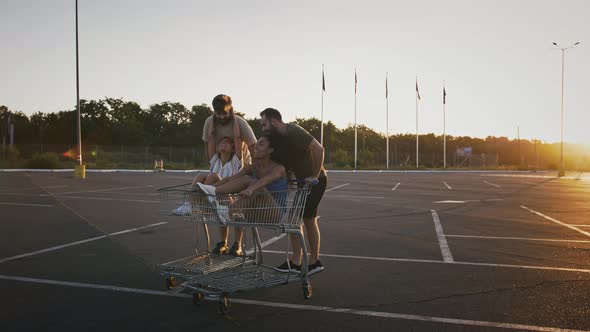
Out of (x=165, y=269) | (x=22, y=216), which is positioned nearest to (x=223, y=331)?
(x=165, y=269)

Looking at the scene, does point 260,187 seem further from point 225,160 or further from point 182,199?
point 225,160

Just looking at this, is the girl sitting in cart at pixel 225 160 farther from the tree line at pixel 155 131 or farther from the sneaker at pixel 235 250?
the tree line at pixel 155 131

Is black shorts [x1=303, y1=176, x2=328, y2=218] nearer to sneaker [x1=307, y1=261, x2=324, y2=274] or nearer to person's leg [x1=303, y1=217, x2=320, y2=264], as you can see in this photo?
person's leg [x1=303, y1=217, x2=320, y2=264]

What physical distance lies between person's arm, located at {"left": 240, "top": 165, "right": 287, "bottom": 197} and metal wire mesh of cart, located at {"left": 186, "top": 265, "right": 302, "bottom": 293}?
76 cm

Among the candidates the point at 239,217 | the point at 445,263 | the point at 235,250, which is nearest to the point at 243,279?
the point at 239,217

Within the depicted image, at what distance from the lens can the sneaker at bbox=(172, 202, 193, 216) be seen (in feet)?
15.4

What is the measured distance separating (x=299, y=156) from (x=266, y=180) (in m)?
0.63

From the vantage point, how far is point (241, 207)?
470 centimetres

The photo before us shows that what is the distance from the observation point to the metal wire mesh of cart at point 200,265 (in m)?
4.79

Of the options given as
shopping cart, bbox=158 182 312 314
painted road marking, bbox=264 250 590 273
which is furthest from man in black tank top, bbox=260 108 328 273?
painted road marking, bbox=264 250 590 273

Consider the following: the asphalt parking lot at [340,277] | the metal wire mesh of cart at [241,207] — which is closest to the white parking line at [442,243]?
the asphalt parking lot at [340,277]

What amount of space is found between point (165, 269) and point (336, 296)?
1.61 metres

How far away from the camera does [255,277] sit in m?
4.86

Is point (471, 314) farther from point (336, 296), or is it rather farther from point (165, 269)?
point (165, 269)
